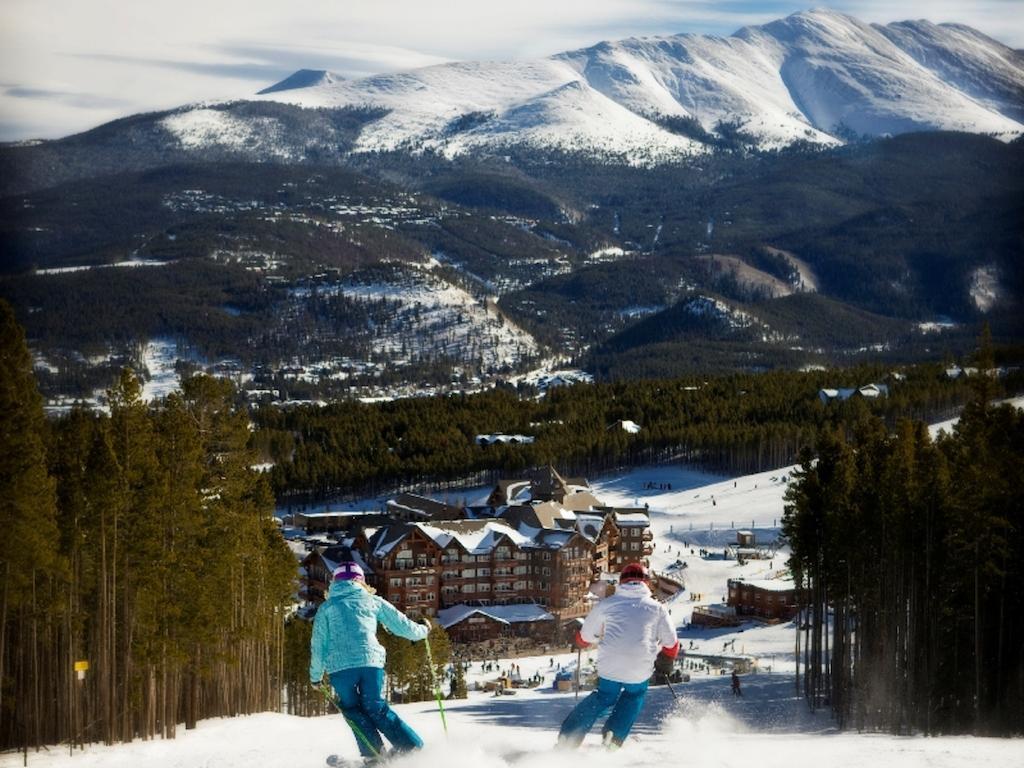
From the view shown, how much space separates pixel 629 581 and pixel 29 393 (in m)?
14.8

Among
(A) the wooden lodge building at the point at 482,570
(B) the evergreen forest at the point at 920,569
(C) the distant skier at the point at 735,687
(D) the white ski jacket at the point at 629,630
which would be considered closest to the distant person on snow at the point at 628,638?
(D) the white ski jacket at the point at 629,630

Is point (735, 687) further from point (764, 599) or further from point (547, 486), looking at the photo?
point (547, 486)

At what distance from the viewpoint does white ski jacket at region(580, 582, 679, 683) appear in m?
17.3

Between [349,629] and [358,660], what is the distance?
37cm

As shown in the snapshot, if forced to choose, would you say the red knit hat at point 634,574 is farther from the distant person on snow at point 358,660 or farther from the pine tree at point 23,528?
the pine tree at point 23,528

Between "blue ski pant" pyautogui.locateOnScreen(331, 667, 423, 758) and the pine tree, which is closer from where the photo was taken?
"blue ski pant" pyautogui.locateOnScreen(331, 667, 423, 758)

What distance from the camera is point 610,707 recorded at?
17.7m

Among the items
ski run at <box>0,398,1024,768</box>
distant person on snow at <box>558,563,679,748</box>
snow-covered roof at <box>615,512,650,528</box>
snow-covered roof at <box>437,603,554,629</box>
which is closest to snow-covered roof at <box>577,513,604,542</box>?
snow-covered roof at <box>615,512,650,528</box>

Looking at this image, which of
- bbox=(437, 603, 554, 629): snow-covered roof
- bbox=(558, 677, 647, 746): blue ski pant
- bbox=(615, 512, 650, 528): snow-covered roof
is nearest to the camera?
bbox=(558, 677, 647, 746): blue ski pant

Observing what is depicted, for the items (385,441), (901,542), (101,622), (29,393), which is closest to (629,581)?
(29,393)

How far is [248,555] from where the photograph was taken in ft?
124

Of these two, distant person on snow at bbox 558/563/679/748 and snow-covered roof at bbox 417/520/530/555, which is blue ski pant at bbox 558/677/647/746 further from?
snow-covered roof at bbox 417/520/530/555

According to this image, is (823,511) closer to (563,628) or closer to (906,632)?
(906,632)

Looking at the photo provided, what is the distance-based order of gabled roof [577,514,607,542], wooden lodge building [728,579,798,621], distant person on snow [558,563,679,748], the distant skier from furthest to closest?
gabled roof [577,514,607,542] → wooden lodge building [728,579,798,621] → the distant skier → distant person on snow [558,563,679,748]
